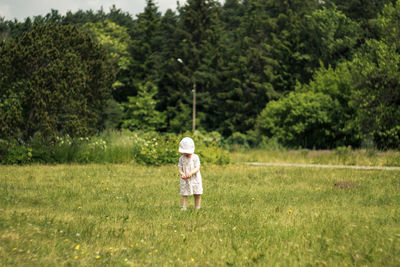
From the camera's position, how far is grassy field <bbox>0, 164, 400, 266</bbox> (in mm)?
5508

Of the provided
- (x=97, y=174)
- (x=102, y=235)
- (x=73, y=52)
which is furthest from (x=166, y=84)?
(x=102, y=235)

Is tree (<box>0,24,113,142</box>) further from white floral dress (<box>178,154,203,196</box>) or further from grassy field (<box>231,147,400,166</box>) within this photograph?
white floral dress (<box>178,154,203,196</box>)

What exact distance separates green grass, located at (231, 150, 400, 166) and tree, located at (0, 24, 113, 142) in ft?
27.5

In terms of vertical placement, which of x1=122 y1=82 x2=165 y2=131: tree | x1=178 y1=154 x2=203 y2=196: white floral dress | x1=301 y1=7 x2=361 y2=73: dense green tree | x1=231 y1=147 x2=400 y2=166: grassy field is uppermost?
x1=301 y1=7 x2=361 y2=73: dense green tree

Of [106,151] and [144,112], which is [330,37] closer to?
[144,112]

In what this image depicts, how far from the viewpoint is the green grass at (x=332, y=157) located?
21.1m

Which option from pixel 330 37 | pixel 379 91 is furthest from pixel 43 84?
pixel 330 37

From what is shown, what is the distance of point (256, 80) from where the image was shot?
5297cm

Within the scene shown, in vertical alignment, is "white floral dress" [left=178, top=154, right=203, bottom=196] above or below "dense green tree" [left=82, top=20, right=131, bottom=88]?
below

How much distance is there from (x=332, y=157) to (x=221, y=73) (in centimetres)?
3444

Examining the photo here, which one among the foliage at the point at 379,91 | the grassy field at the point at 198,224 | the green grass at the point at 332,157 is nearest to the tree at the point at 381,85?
the foliage at the point at 379,91

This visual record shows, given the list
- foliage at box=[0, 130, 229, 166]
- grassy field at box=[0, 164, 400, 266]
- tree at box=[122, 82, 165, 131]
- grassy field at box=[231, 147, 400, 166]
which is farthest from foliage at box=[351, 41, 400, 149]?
tree at box=[122, 82, 165, 131]

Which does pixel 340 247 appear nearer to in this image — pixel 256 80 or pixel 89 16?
pixel 256 80

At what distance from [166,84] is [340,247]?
53329 mm
